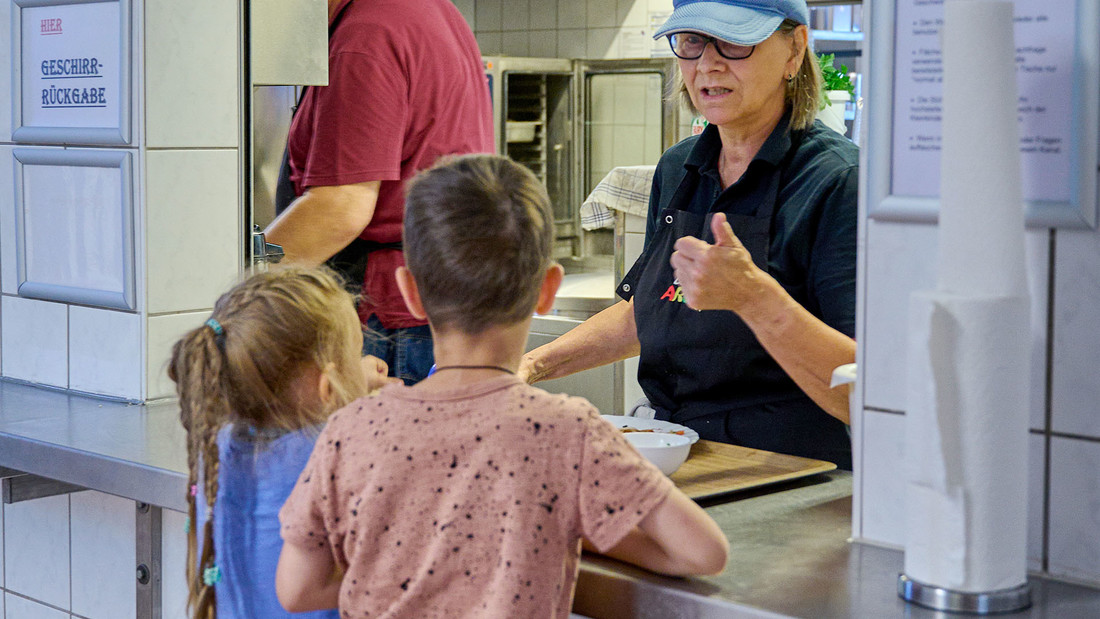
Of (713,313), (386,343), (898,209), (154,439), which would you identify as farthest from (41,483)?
(898,209)

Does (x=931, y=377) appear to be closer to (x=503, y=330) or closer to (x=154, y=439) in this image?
(x=503, y=330)

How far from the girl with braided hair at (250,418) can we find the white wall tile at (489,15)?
4022 millimetres

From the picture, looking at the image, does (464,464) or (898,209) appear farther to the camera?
(898,209)

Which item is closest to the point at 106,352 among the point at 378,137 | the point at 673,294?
the point at 378,137

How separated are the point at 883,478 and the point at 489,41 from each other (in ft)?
13.9

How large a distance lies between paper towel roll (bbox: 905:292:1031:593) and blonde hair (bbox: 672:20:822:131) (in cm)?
84

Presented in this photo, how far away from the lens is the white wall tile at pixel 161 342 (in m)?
1.85

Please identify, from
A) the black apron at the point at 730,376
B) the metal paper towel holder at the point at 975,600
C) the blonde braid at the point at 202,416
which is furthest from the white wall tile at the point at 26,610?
the metal paper towel holder at the point at 975,600

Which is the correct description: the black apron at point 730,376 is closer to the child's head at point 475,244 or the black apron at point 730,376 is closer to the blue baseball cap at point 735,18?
the blue baseball cap at point 735,18

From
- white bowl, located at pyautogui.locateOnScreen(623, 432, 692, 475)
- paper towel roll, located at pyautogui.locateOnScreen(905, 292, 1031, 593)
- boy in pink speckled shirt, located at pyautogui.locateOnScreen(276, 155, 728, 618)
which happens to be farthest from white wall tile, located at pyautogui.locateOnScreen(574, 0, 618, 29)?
paper towel roll, located at pyautogui.locateOnScreen(905, 292, 1031, 593)

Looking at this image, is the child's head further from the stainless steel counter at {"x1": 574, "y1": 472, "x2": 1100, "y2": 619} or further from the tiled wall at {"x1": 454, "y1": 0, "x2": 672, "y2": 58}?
the tiled wall at {"x1": 454, "y1": 0, "x2": 672, "y2": 58}

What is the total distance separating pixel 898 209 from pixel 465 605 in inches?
21.1

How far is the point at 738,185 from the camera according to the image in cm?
176

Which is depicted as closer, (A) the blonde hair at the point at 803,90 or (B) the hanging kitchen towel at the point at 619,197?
(A) the blonde hair at the point at 803,90
